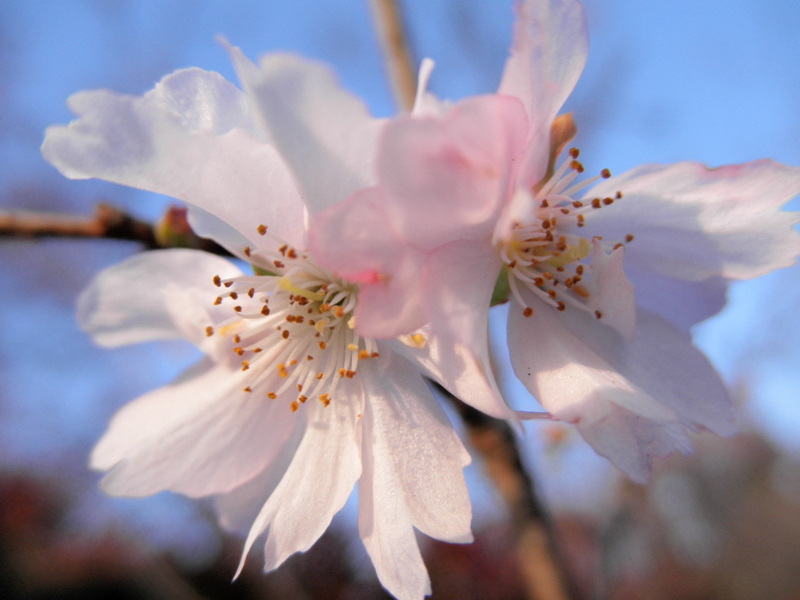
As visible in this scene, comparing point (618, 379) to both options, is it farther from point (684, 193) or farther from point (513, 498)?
point (513, 498)

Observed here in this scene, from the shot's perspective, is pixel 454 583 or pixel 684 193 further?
pixel 454 583

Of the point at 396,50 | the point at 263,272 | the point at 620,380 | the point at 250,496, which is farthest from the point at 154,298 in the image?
the point at 396,50

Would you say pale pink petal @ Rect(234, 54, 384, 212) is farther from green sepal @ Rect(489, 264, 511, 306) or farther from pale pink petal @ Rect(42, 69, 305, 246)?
green sepal @ Rect(489, 264, 511, 306)

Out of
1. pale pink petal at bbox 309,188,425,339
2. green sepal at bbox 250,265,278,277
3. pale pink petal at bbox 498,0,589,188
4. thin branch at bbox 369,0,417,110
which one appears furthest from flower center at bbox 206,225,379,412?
thin branch at bbox 369,0,417,110

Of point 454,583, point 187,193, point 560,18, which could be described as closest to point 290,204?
point 187,193

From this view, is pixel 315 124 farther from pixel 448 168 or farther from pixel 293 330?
pixel 293 330

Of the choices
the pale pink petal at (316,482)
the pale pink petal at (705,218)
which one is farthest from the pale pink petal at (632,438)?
the pale pink petal at (316,482)
